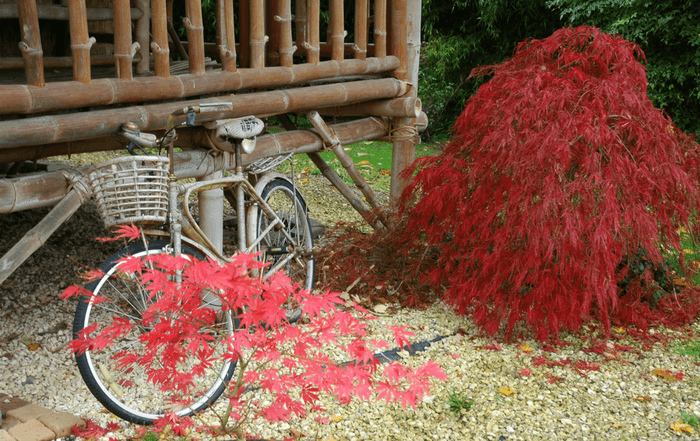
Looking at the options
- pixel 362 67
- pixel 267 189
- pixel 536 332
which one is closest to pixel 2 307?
pixel 267 189

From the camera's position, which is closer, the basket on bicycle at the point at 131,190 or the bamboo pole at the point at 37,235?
the basket on bicycle at the point at 131,190

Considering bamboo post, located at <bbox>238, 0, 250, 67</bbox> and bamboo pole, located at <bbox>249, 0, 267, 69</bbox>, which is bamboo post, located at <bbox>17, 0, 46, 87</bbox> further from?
bamboo post, located at <bbox>238, 0, 250, 67</bbox>

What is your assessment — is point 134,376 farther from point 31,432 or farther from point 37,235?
point 37,235

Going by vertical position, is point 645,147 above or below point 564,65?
below

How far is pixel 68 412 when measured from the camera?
290 centimetres

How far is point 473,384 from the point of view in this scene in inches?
135

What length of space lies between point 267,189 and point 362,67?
1.46m

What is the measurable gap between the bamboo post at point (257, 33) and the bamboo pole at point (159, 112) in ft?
0.68

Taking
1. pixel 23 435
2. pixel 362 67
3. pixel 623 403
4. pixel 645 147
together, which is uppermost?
pixel 362 67

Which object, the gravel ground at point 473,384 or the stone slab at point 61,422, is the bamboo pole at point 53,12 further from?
the stone slab at point 61,422

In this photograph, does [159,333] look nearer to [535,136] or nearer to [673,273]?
[535,136]

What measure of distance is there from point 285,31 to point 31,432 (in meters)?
2.78

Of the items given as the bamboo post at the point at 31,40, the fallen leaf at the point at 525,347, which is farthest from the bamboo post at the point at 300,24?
the fallen leaf at the point at 525,347

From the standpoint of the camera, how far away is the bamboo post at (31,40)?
288 centimetres
